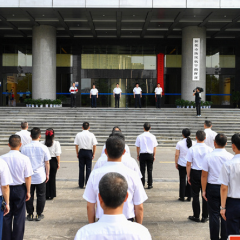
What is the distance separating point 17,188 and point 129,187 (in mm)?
2153

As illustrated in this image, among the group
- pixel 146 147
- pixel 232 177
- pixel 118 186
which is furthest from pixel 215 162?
pixel 146 147

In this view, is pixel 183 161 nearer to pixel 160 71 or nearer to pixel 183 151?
pixel 183 151

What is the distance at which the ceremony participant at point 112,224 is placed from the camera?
1.94 metres

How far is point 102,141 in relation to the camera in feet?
57.9

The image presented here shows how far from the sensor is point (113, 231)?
1.94m

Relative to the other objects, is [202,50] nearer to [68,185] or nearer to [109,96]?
[109,96]

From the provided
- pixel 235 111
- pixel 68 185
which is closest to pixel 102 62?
pixel 235 111

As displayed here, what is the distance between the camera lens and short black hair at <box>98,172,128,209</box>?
2.00 metres

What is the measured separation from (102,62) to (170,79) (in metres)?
7.14

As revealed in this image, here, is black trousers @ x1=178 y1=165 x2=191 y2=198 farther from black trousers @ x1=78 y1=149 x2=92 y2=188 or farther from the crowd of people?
black trousers @ x1=78 y1=149 x2=92 y2=188

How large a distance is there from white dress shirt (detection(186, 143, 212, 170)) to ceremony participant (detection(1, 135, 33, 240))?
287 cm

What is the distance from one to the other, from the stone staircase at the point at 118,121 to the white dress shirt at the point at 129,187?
562 inches

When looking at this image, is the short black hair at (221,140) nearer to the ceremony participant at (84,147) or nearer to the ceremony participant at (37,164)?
the ceremony participant at (37,164)

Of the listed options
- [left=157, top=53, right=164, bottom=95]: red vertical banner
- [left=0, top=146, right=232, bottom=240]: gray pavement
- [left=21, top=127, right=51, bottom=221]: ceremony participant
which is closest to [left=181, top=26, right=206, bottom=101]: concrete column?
[left=157, top=53, right=164, bottom=95]: red vertical banner
